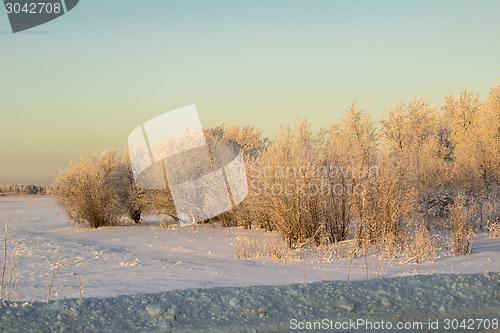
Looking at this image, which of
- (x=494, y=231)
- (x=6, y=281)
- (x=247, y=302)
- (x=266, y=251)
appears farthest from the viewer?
(x=494, y=231)

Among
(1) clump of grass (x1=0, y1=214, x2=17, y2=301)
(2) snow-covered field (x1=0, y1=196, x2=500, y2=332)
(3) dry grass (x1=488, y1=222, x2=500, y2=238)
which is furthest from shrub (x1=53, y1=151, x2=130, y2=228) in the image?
(3) dry grass (x1=488, y1=222, x2=500, y2=238)

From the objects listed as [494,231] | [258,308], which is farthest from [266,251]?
[258,308]

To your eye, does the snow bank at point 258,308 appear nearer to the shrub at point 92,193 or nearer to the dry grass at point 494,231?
the dry grass at point 494,231

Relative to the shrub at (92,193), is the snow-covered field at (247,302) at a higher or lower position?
higher

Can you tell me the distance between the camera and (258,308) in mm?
6137

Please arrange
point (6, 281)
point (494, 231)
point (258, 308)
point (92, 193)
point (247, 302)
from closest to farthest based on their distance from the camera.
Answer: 1. point (258, 308)
2. point (247, 302)
3. point (6, 281)
4. point (494, 231)
5. point (92, 193)

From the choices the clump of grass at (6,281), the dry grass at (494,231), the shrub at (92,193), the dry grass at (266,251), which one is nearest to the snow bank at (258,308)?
the clump of grass at (6,281)

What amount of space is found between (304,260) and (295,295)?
7641 millimetres

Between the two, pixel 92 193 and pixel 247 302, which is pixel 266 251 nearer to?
pixel 247 302

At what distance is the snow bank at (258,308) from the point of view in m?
5.68

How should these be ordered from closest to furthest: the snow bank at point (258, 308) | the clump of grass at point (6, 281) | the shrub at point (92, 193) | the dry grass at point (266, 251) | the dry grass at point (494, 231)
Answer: the snow bank at point (258, 308), the clump of grass at point (6, 281), the dry grass at point (266, 251), the dry grass at point (494, 231), the shrub at point (92, 193)

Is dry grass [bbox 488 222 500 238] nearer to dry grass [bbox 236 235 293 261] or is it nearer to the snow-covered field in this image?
the snow-covered field

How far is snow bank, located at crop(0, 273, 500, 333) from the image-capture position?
5676 mm

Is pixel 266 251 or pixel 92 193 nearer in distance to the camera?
pixel 266 251
